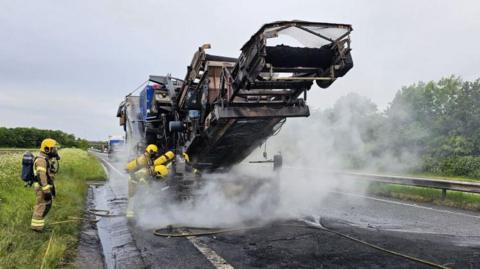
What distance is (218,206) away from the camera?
757 centimetres

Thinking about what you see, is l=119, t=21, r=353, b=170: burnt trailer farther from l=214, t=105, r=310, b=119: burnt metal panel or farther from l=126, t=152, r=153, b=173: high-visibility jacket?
l=126, t=152, r=153, b=173: high-visibility jacket

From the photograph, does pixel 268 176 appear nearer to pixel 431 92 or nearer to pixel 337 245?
pixel 337 245

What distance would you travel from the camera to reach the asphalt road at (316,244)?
4.49 metres

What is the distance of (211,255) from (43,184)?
3.09m

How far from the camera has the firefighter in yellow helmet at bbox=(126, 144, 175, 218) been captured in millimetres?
7613

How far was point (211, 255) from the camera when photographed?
4.81m

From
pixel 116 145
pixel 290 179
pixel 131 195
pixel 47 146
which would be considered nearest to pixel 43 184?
pixel 47 146

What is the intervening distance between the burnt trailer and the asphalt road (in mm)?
1802

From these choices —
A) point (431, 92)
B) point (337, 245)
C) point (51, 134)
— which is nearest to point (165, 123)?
point (337, 245)

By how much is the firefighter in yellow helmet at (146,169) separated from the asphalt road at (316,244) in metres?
0.60

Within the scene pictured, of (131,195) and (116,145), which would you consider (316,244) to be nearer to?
(131,195)

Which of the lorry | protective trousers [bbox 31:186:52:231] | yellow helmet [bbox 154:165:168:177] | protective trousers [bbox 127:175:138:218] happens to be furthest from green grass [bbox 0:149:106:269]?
the lorry

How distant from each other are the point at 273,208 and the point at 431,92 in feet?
50.4

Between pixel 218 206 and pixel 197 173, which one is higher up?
pixel 197 173
